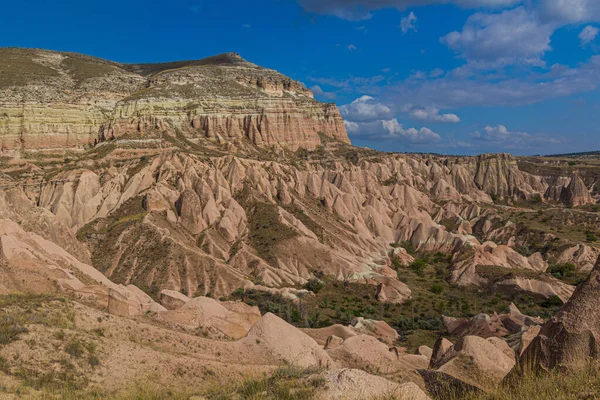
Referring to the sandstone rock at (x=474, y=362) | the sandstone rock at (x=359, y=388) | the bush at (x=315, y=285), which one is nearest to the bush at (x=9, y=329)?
the sandstone rock at (x=359, y=388)

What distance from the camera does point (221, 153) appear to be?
73750mm

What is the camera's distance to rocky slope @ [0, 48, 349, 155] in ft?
236

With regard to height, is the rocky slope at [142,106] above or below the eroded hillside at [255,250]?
above

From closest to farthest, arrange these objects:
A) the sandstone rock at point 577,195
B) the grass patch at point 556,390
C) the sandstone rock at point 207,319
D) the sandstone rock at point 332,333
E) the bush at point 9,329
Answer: the grass patch at point 556,390 → the bush at point 9,329 → the sandstone rock at point 207,319 → the sandstone rock at point 332,333 → the sandstone rock at point 577,195

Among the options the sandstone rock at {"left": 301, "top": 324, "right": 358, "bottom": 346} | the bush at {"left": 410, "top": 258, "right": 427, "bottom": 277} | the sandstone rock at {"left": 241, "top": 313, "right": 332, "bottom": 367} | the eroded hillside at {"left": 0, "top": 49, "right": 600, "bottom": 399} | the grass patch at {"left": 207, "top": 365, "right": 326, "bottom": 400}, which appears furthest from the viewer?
the bush at {"left": 410, "top": 258, "right": 427, "bottom": 277}

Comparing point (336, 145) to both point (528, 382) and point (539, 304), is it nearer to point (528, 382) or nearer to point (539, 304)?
point (539, 304)

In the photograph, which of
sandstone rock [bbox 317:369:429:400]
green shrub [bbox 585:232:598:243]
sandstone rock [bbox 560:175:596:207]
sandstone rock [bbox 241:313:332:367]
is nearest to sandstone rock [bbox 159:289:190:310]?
sandstone rock [bbox 241:313:332:367]

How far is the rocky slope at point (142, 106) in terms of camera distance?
72.1m

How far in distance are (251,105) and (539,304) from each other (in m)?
65.6

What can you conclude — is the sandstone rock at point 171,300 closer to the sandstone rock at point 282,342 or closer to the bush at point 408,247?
the sandstone rock at point 282,342

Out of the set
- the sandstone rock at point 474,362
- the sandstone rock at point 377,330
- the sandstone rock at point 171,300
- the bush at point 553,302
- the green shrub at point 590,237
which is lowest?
the bush at point 553,302

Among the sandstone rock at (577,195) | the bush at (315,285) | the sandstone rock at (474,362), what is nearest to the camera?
the sandstone rock at (474,362)

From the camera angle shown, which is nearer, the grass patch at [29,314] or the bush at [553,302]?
the grass patch at [29,314]

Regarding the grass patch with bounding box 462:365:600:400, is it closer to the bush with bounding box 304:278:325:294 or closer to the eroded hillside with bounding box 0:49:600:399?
the eroded hillside with bounding box 0:49:600:399
